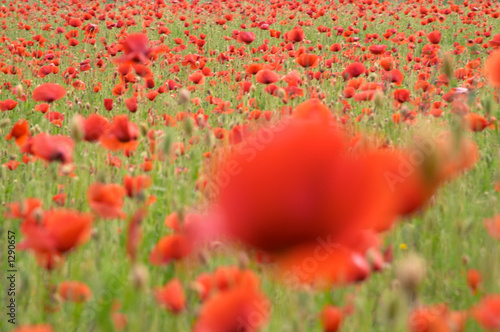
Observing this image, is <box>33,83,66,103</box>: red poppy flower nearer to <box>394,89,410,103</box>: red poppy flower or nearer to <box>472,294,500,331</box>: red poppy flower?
<box>394,89,410,103</box>: red poppy flower

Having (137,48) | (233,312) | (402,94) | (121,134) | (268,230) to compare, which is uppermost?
(268,230)

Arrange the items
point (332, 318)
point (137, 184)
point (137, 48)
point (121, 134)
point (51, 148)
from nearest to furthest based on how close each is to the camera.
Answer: point (332, 318) → point (137, 184) → point (51, 148) → point (121, 134) → point (137, 48)

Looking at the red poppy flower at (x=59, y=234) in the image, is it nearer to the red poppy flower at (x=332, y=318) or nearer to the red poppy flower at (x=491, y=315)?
the red poppy flower at (x=332, y=318)

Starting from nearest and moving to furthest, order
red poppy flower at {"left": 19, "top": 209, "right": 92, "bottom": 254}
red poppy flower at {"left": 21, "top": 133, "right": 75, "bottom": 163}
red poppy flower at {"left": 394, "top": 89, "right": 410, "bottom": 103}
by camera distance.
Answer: red poppy flower at {"left": 19, "top": 209, "right": 92, "bottom": 254} < red poppy flower at {"left": 21, "top": 133, "right": 75, "bottom": 163} < red poppy flower at {"left": 394, "top": 89, "right": 410, "bottom": 103}

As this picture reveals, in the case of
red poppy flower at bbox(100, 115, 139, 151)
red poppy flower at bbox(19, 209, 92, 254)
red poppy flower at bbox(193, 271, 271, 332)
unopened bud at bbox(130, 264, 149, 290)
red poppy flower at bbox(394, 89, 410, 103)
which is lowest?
red poppy flower at bbox(394, 89, 410, 103)

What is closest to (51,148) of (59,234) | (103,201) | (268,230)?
(103,201)

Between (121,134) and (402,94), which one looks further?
(402,94)

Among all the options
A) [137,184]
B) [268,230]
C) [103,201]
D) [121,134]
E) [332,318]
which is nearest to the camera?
[268,230]

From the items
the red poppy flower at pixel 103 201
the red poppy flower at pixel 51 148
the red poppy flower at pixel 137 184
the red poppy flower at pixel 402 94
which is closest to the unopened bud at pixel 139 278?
the red poppy flower at pixel 103 201

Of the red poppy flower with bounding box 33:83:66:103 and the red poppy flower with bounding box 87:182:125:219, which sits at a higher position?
the red poppy flower with bounding box 87:182:125:219

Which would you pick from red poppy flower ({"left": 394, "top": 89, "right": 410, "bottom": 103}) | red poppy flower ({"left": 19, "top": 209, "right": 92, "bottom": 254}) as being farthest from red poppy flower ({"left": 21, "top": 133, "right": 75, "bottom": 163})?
red poppy flower ({"left": 394, "top": 89, "right": 410, "bottom": 103})

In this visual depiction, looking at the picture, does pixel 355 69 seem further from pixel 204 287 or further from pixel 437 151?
pixel 437 151

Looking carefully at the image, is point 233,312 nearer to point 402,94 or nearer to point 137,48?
point 137,48

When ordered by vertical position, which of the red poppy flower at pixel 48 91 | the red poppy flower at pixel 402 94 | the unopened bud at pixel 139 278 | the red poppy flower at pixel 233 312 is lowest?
the red poppy flower at pixel 402 94
